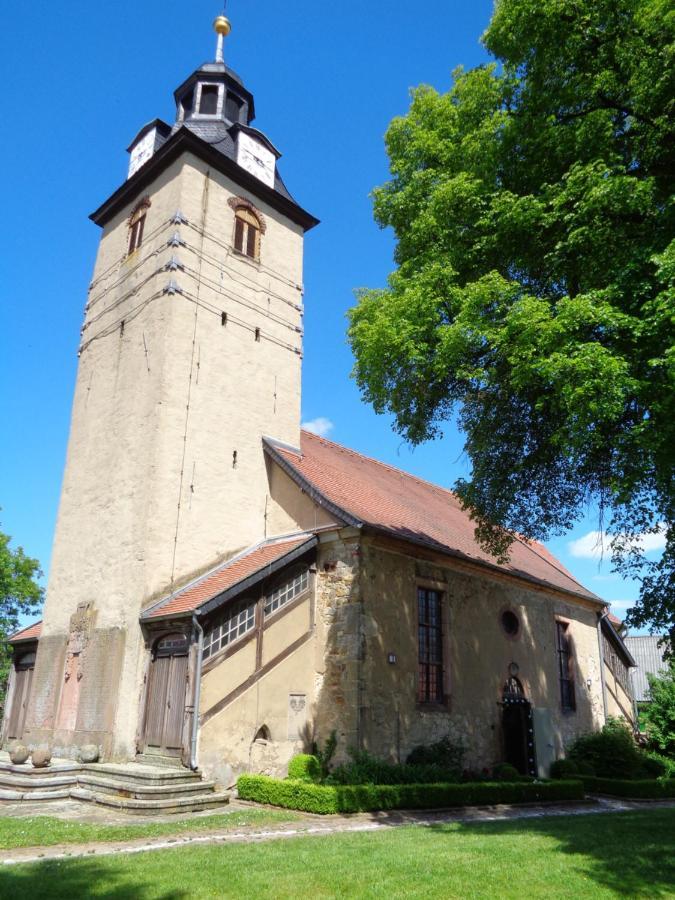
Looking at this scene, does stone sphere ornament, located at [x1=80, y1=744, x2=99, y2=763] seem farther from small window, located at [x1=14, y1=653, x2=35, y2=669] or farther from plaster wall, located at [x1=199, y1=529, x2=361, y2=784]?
small window, located at [x1=14, y1=653, x2=35, y2=669]

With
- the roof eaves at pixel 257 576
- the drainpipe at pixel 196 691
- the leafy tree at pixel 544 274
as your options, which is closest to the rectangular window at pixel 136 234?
the leafy tree at pixel 544 274

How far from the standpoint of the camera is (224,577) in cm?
1405

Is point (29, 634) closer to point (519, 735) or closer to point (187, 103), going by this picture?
point (519, 735)

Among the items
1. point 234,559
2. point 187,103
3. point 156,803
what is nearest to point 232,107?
point 187,103

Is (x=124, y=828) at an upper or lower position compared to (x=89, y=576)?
lower

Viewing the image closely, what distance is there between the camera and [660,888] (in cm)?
620

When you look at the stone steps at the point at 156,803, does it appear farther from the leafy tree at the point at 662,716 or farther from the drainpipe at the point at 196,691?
the leafy tree at the point at 662,716

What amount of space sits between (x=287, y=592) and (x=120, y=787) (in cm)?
475

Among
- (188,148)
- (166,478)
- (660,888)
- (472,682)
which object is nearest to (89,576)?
(166,478)

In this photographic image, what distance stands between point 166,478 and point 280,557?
3257mm

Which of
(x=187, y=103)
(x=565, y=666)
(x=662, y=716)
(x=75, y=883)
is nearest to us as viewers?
(x=75, y=883)

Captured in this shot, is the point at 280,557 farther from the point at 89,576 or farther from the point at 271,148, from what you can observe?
the point at 271,148

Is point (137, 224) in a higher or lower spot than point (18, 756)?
higher

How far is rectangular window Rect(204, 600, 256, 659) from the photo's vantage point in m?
12.6
